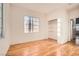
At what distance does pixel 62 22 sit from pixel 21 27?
2.33 feet

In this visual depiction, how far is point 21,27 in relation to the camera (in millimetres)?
1548

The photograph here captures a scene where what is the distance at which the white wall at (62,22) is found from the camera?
1569 millimetres

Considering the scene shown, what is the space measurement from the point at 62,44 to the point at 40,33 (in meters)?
0.43

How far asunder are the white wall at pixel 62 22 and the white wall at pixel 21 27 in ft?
0.65

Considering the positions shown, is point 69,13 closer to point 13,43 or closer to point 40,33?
point 40,33

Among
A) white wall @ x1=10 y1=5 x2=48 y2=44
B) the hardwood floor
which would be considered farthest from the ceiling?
the hardwood floor

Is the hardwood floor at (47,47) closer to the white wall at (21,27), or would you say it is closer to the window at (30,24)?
the white wall at (21,27)

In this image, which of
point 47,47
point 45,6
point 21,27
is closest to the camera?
point 45,6

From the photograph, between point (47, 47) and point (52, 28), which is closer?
point (52, 28)

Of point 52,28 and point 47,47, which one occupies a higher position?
point 52,28

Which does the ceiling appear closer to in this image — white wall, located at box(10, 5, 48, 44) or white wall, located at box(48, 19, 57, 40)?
→ white wall, located at box(10, 5, 48, 44)

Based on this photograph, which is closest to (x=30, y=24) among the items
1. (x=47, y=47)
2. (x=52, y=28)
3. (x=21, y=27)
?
(x=21, y=27)

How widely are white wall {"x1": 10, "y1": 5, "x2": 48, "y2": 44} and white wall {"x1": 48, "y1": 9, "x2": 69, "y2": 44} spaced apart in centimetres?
20

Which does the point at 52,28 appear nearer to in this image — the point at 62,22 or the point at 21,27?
the point at 62,22
